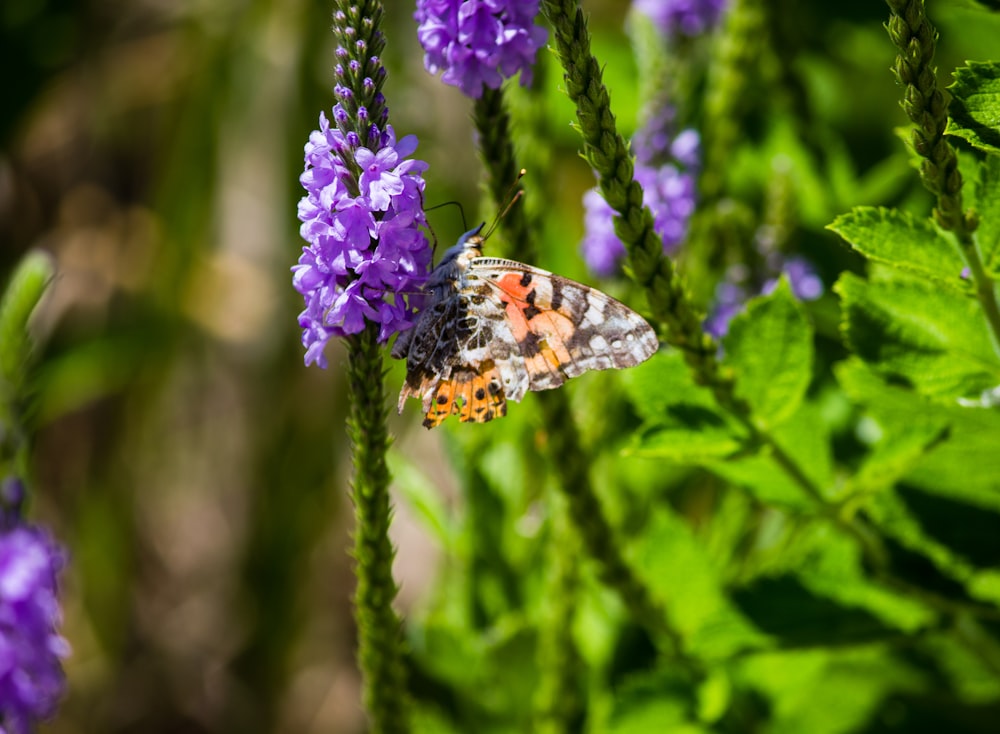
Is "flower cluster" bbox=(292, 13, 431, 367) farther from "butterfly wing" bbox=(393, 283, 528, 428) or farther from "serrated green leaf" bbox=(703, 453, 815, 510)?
"serrated green leaf" bbox=(703, 453, 815, 510)

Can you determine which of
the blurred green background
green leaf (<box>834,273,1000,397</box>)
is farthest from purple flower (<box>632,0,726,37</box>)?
green leaf (<box>834,273,1000,397</box>)

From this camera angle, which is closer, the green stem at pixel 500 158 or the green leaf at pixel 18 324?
the green stem at pixel 500 158

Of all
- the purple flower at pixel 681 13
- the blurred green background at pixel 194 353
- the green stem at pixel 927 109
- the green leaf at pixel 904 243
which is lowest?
the blurred green background at pixel 194 353

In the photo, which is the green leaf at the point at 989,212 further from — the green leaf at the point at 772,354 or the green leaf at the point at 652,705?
the green leaf at the point at 652,705

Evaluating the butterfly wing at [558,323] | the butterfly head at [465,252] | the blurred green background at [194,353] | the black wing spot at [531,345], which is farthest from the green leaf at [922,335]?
the blurred green background at [194,353]

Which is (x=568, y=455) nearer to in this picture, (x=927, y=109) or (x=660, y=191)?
(x=660, y=191)

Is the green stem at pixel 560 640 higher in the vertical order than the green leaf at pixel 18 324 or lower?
lower

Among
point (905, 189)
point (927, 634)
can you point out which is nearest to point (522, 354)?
point (927, 634)

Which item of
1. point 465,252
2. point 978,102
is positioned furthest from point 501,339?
point 978,102
